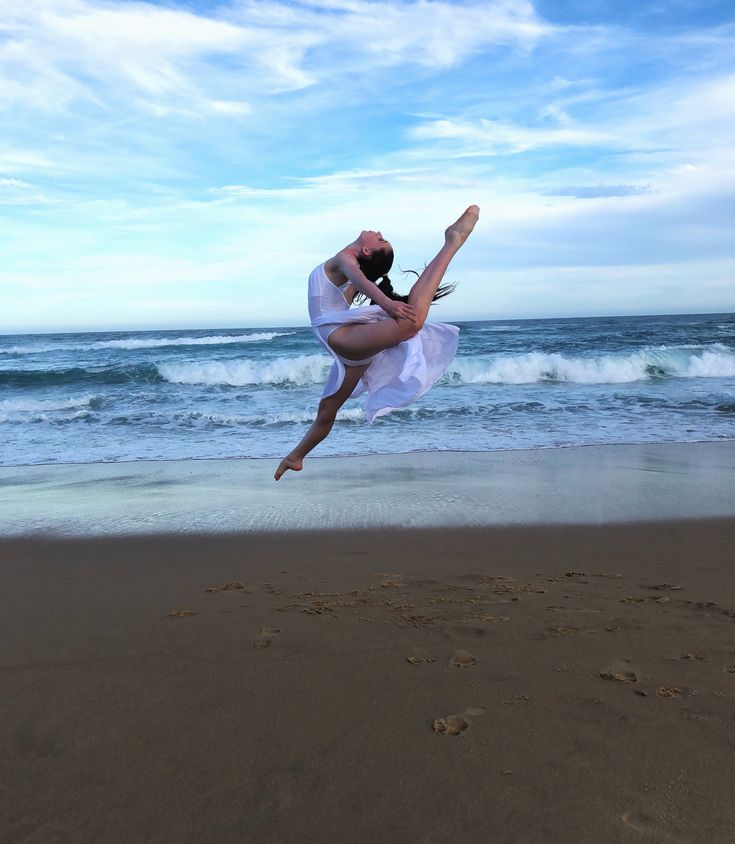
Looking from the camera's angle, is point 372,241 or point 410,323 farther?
point 372,241

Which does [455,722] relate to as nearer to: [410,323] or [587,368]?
[410,323]

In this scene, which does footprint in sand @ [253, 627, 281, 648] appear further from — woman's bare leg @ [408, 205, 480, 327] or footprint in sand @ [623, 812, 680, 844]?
footprint in sand @ [623, 812, 680, 844]

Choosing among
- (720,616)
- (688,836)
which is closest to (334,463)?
(720,616)

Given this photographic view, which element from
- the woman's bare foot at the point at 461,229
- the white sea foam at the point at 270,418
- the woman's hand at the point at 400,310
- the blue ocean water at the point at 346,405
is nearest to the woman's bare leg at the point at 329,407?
the woman's hand at the point at 400,310

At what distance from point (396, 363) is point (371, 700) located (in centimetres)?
211

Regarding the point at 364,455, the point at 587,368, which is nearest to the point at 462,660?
the point at 364,455

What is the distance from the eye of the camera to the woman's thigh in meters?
4.50

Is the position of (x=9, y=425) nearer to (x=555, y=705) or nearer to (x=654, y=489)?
(x=654, y=489)

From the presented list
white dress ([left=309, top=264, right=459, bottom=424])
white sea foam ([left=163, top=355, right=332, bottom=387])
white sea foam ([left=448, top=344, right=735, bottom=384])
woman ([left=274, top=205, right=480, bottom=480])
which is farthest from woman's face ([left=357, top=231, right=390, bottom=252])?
white sea foam ([left=163, top=355, right=332, bottom=387])

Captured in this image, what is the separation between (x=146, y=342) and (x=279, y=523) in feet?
122

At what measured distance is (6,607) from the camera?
478 centimetres

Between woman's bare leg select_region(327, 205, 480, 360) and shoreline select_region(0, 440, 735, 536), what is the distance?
2381mm

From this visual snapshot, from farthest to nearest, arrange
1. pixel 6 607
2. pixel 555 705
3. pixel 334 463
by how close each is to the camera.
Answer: pixel 334 463 < pixel 6 607 < pixel 555 705

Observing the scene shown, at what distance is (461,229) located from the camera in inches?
180
